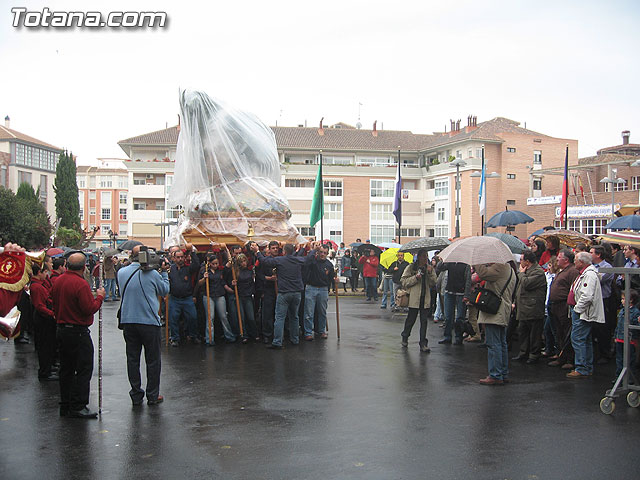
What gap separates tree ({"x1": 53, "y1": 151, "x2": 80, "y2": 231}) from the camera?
7075cm

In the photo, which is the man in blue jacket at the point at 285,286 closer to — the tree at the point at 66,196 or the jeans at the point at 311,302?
the jeans at the point at 311,302

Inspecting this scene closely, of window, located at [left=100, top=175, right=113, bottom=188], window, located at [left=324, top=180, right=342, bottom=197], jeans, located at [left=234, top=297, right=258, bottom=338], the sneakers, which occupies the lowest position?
the sneakers

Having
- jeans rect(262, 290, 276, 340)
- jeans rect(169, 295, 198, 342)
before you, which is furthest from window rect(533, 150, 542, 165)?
jeans rect(169, 295, 198, 342)

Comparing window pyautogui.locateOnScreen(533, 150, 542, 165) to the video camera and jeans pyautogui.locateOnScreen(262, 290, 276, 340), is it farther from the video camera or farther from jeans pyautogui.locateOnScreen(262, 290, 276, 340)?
the video camera

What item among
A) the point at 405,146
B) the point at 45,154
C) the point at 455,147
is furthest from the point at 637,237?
the point at 45,154

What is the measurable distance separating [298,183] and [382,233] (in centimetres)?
1051

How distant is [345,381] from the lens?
880 centimetres

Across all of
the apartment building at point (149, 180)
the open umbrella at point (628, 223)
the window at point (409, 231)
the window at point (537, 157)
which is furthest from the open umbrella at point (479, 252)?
the window at point (537, 157)

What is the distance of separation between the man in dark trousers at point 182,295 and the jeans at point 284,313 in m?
1.71

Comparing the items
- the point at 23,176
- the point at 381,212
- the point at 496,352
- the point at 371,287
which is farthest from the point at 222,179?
the point at 23,176

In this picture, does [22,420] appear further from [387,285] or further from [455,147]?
[455,147]

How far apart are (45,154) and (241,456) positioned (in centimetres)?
9212

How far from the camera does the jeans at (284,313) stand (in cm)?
1152

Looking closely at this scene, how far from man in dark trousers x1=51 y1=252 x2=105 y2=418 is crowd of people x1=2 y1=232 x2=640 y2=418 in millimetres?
11
